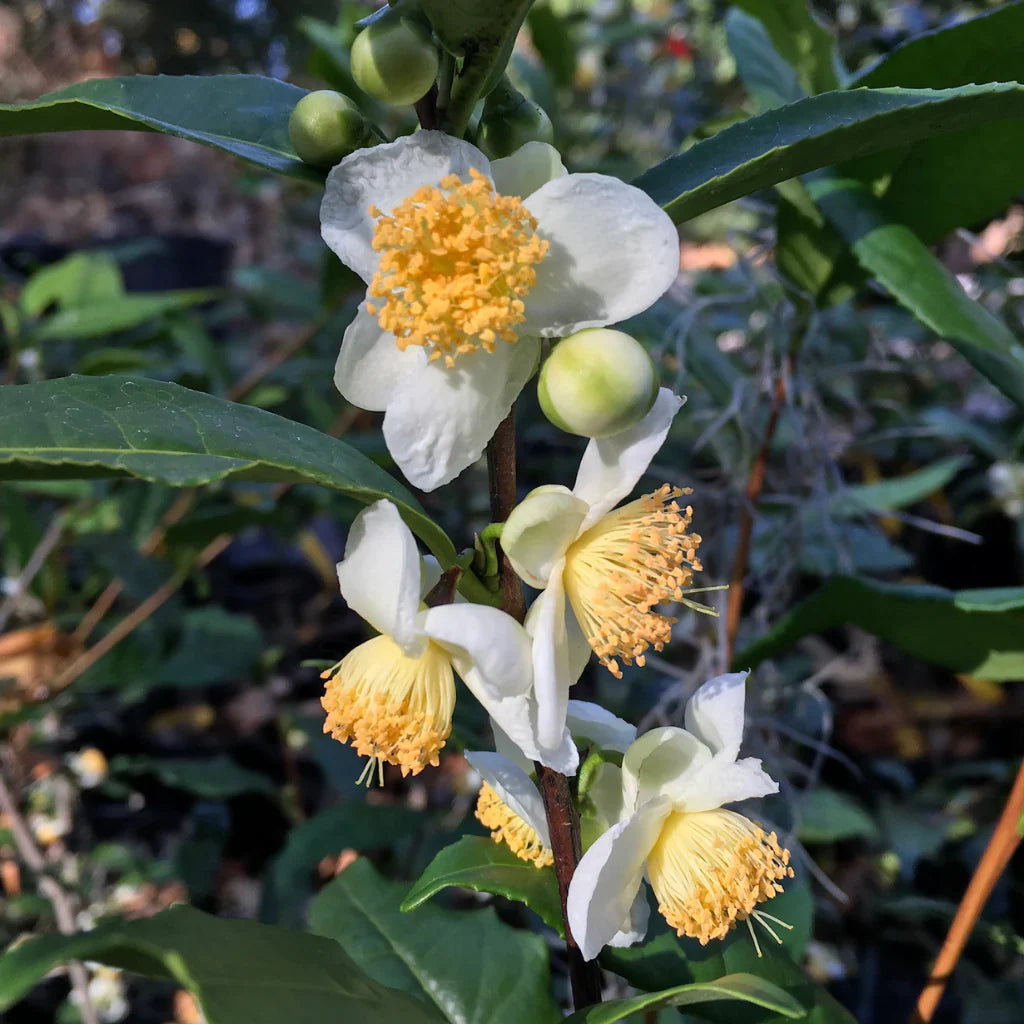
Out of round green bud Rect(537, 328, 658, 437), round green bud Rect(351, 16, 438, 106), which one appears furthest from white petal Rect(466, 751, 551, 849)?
round green bud Rect(351, 16, 438, 106)

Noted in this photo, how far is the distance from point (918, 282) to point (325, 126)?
22.8 inches

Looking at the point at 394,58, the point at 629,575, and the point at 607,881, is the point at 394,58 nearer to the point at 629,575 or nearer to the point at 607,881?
the point at 629,575

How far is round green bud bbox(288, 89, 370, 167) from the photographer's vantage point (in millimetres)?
600

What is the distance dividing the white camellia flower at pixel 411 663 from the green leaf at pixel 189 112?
29 cm

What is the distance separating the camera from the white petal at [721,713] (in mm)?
643

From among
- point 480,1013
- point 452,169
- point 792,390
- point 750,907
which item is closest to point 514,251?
point 452,169

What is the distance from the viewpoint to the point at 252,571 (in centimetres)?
293

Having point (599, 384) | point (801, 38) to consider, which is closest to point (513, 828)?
point (599, 384)

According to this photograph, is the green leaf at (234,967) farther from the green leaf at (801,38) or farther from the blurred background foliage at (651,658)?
the green leaf at (801,38)

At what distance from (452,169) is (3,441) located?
12.7 inches

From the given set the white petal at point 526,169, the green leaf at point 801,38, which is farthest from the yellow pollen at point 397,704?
the green leaf at point 801,38

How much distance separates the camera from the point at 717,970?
0.73 metres

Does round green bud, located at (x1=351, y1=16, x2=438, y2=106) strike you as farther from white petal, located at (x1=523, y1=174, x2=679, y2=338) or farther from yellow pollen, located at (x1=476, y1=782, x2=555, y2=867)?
yellow pollen, located at (x1=476, y1=782, x2=555, y2=867)

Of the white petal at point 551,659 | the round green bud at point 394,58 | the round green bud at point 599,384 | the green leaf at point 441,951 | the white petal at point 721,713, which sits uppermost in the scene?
the round green bud at point 394,58
